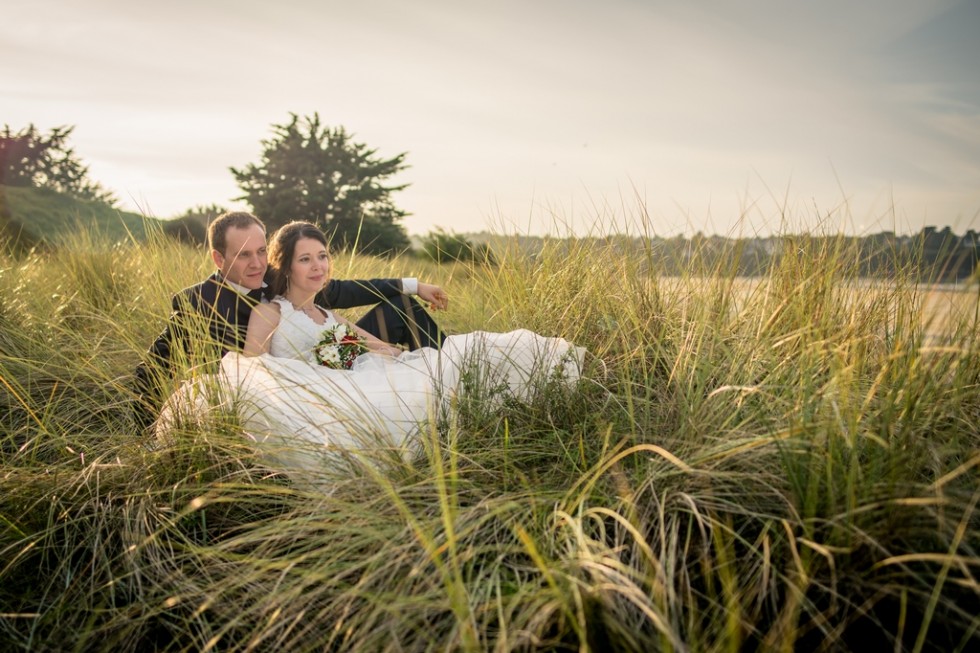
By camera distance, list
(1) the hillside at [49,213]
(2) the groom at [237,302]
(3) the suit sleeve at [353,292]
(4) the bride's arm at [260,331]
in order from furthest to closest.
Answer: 1. (1) the hillside at [49,213]
2. (3) the suit sleeve at [353,292]
3. (4) the bride's arm at [260,331]
4. (2) the groom at [237,302]

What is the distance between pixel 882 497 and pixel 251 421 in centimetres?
228

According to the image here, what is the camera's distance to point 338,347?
383 cm

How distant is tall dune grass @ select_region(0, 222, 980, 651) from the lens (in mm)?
1591

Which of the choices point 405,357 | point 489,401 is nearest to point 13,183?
point 405,357

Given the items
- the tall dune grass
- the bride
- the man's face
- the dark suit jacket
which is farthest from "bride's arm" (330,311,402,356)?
the tall dune grass

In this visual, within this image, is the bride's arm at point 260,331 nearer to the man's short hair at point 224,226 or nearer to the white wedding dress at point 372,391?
the white wedding dress at point 372,391

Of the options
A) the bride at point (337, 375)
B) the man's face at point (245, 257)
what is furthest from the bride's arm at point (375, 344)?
the man's face at point (245, 257)

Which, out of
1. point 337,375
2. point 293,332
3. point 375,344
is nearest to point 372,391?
point 337,375

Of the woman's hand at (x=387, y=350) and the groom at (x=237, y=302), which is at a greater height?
the groom at (x=237, y=302)

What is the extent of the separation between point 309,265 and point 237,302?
600mm

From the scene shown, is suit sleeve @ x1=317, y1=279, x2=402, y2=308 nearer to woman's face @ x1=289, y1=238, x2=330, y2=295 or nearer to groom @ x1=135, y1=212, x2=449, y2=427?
groom @ x1=135, y1=212, x2=449, y2=427

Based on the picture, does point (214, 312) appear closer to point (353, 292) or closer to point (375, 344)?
point (375, 344)

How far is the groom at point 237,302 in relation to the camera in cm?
298

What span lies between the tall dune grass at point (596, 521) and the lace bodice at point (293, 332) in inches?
41.7
